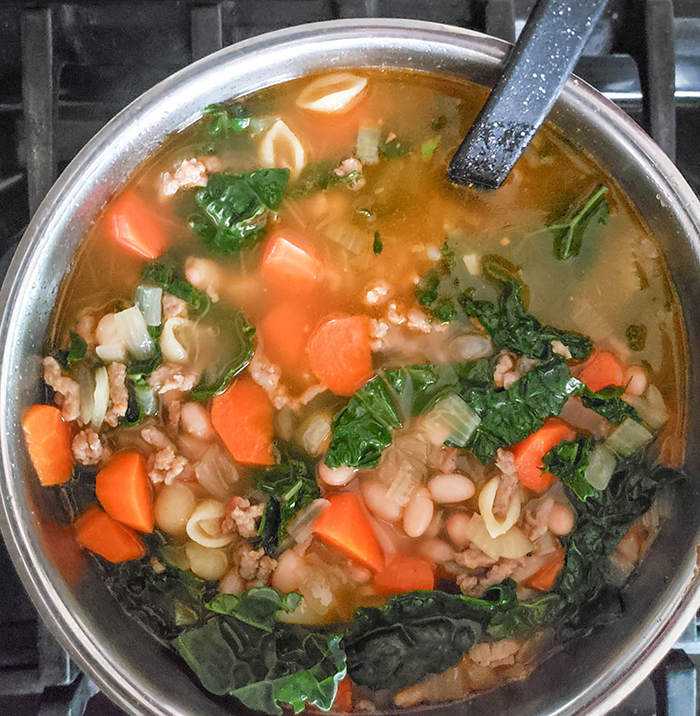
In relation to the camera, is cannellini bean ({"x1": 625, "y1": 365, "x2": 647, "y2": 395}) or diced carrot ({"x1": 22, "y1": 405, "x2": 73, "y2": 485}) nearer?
diced carrot ({"x1": 22, "y1": 405, "x2": 73, "y2": 485})

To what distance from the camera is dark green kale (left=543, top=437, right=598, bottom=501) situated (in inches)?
89.1

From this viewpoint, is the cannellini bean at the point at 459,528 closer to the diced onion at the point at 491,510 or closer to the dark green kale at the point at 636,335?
the diced onion at the point at 491,510

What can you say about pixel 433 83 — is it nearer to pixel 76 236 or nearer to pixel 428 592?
pixel 76 236

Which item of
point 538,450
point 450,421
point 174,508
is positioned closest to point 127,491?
point 174,508

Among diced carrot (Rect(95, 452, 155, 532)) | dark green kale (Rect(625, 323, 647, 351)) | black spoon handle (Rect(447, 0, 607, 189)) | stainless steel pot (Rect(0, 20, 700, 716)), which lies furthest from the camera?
dark green kale (Rect(625, 323, 647, 351))

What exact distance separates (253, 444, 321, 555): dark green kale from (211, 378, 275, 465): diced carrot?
71 mm

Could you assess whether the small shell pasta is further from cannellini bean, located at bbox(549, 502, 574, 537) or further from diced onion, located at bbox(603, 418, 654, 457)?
diced onion, located at bbox(603, 418, 654, 457)

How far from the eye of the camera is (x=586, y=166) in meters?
2.27

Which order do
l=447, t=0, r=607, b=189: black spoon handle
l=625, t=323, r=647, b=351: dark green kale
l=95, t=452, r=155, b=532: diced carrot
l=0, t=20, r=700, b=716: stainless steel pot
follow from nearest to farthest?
l=447, t=0, r=607, b=189: black spoon handle < l=0, t=20, r=700, b=716: stainless steel pot < l=95, t=452, r=155, b=532: diced carrot < l=625, t=323, r=647, b=351: dark green kale

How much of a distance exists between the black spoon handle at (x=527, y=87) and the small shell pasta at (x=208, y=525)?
1.32 metres

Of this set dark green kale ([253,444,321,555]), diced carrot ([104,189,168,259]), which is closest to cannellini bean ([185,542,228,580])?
dark green kale ([253,444,321,555])

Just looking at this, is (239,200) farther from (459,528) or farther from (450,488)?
(459,528)

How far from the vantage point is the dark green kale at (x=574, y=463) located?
226cm

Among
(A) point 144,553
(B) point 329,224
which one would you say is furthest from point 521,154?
(A) point 144,553
